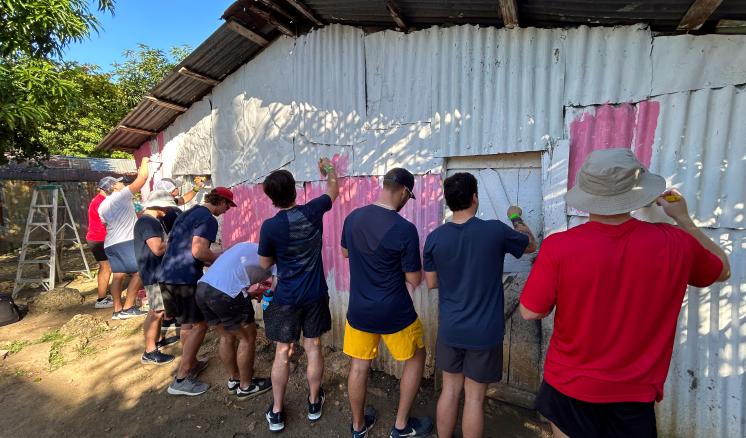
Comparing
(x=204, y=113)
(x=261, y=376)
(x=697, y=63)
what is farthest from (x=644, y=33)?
(x=204, y=113)

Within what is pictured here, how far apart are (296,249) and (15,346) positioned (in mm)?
5001

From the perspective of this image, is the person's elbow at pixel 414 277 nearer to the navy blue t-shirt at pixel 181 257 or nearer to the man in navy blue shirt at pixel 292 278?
the man in navy blue shirt at pixel 292 278

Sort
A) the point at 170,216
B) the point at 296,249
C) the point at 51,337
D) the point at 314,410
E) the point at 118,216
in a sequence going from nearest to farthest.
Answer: the point at 296,249 < the point at 314,410 < the point at 170,216 < the point at 51,337 < the point at 118,216

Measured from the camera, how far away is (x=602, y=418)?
1704 mm

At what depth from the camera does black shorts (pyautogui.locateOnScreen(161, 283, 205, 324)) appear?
3.69 meters

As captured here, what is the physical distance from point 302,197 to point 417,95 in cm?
191

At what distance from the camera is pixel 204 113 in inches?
233

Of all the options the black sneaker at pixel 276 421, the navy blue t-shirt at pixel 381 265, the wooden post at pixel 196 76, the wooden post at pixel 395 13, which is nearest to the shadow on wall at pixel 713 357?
the navy blue t-shirt at pixel 381 265

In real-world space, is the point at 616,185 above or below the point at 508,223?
above

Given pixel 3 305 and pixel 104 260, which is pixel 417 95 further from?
pixel 3 305

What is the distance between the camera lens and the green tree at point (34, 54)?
4.92 metres

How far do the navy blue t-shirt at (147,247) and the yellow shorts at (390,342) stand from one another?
2656 millimetres

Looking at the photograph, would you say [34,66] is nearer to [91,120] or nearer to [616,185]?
[616,185]

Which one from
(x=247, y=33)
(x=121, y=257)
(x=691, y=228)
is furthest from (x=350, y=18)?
(x=121, y=257)
